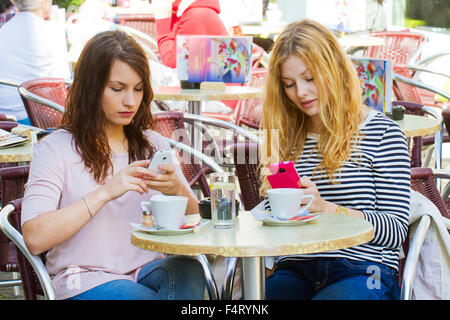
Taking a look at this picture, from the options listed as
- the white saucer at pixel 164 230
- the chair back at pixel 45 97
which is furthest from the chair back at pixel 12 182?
the chair back at pixel 45 97

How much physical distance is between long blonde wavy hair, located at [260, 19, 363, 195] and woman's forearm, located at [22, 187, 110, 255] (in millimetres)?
685

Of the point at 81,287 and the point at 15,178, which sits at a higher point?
the point at 15,178

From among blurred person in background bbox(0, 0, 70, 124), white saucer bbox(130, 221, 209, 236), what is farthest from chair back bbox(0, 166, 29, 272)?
blurred person in background bbox(0, 0, 70, 124)

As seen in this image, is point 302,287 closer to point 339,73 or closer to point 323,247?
point 323,247

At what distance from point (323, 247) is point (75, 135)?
91 cm

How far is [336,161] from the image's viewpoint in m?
2.35

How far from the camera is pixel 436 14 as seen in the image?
9.13 meters

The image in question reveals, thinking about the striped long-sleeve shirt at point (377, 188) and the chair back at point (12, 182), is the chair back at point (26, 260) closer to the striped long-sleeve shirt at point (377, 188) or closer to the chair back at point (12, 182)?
the chair back at point (12, 182)

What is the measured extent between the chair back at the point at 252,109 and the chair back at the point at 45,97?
138 cm

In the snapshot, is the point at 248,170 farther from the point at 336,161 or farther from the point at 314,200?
the point at 314,200

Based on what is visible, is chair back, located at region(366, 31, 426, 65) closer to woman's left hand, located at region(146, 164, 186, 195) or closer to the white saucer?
woman's left hand, located at region(146, 164, 186, 195)

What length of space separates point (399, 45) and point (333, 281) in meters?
5.89

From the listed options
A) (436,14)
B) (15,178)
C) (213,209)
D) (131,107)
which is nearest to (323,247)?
(213,209)
